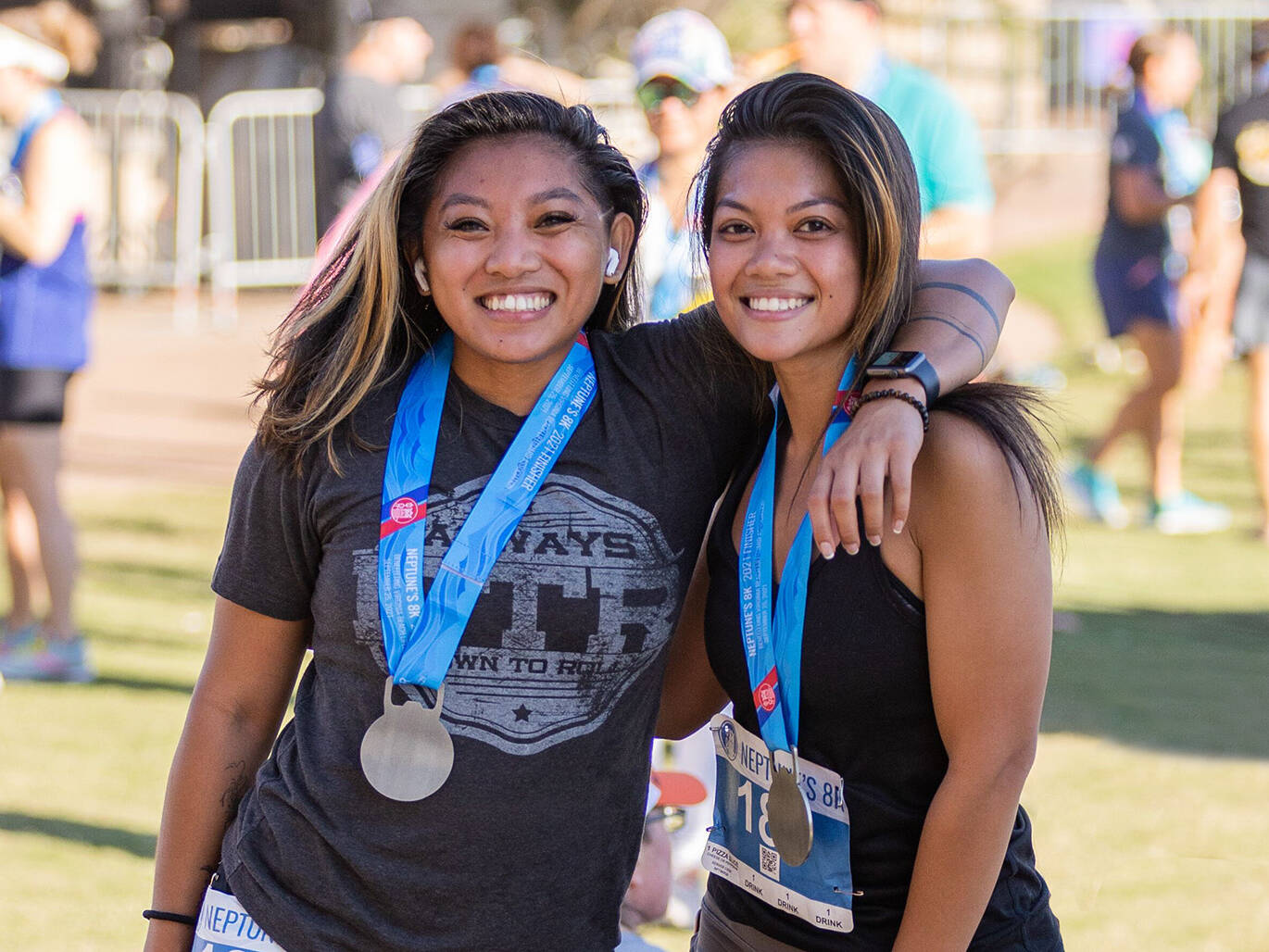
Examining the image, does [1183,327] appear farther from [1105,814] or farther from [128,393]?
[128,393]

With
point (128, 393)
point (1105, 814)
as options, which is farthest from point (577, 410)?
point (128, 393)

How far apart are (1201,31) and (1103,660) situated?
47.8ft

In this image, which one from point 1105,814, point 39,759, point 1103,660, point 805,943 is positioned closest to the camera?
point 805,943

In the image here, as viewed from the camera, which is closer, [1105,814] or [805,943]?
[805,943]

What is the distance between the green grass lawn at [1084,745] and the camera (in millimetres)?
4004

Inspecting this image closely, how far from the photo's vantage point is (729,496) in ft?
7.45

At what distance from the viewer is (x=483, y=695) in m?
2.02

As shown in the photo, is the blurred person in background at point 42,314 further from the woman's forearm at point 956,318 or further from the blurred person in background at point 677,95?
the woman's forearm at point 956,318

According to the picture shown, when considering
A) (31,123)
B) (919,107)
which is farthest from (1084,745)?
(31,123)

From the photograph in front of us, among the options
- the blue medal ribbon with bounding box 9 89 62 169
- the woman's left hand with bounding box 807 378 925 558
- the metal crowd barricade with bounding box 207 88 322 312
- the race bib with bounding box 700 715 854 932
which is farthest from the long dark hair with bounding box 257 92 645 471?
the metal crowd barricade with bounding box 207 88 322 312

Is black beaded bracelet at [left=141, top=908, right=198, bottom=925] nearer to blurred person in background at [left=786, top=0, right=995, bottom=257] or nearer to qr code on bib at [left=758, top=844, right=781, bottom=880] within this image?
qr code on bib at [left=758, top=844, right=781, bottom=880]

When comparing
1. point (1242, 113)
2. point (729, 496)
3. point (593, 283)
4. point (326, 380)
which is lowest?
point (729, 496)

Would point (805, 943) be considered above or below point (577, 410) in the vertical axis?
below

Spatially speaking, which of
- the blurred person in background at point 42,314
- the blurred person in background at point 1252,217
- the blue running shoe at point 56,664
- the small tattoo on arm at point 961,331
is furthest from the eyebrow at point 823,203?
the blurred person in background at point 1252,217
